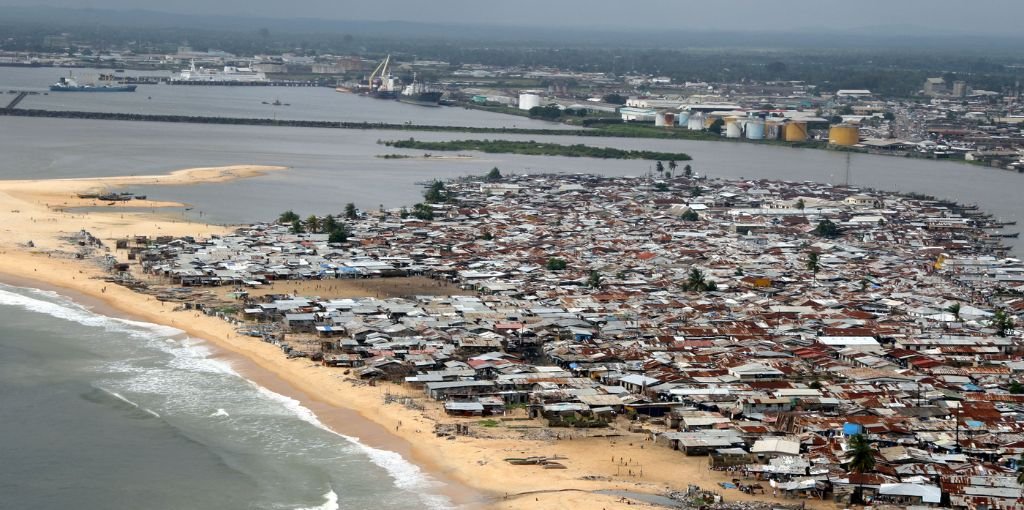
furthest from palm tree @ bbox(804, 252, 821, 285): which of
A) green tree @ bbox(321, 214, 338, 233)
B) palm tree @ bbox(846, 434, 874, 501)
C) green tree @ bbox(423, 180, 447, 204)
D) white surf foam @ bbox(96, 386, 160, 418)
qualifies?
white surf foam @ bbox(96, 386, 160, 418)

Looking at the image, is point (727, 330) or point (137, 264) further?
point (137, 264)

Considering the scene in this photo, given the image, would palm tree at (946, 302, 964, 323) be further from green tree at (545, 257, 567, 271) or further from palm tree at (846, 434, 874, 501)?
palm tree at (846, 434, 874, 501)

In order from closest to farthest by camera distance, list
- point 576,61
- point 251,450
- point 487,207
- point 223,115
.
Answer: point 251,450 < point 487,207 < point 223,115 < point 576,61

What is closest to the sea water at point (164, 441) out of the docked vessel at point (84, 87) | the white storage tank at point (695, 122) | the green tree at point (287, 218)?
the green tree at point (287, 218)

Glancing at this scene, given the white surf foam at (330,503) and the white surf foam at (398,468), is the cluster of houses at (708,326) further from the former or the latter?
the white surf foam at (330,503)

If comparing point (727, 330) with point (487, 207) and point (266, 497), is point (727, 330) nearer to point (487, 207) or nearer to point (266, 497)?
point (266, 497)

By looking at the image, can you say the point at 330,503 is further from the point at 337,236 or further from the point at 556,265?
the point at 337,236

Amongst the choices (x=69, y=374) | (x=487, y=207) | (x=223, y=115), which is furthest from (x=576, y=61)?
(x=69, y=374)
